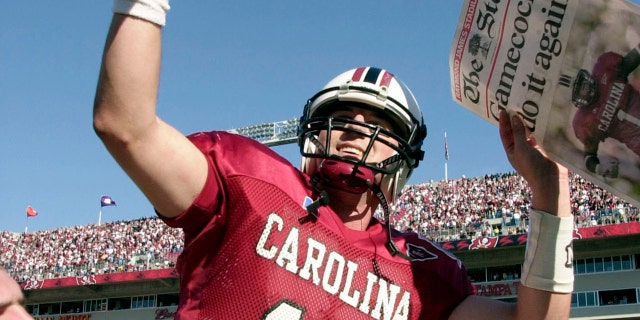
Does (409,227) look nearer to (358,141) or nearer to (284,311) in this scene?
(358,141)

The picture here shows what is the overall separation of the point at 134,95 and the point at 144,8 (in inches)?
8.8

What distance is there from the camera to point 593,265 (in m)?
30.2

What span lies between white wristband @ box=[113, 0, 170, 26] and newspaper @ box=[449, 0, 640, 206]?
1.30m

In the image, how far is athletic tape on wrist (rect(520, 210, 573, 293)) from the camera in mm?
2564

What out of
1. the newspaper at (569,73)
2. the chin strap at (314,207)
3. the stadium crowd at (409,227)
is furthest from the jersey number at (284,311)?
the stadium crowd at (409,227)

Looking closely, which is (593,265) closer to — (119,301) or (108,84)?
(119,301)

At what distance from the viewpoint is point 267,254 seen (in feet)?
7.85

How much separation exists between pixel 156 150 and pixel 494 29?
135 centimetres

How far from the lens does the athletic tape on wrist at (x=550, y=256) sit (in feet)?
8.41

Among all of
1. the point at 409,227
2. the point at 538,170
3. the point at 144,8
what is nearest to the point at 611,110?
the point at 538,170

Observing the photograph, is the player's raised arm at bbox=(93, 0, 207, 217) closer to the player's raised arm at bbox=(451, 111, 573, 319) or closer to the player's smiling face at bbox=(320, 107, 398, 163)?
the player's smiling face at bbox=(320, 107, 398, 163)

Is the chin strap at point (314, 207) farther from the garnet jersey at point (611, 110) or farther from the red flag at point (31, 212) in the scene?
the red flag at point (31, 212)

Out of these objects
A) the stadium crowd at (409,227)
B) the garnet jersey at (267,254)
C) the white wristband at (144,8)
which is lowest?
the garnet jersey at (267,254)

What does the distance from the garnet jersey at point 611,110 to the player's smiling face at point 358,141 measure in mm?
730
